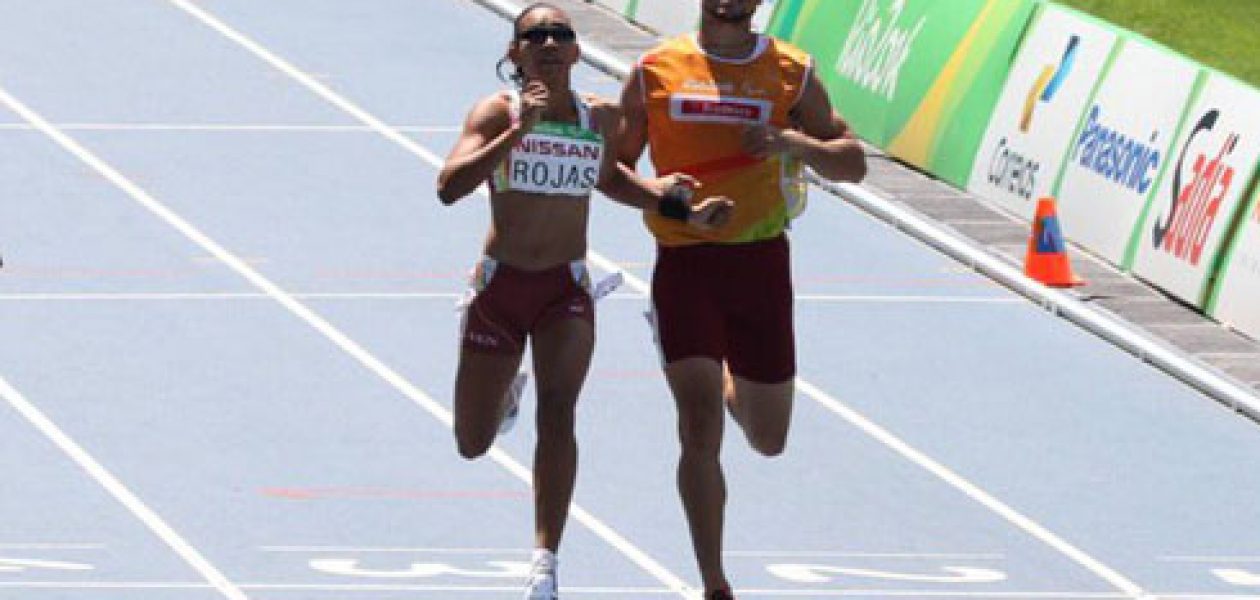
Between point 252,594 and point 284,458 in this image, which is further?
point 284,458

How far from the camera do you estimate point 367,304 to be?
21.1 meters

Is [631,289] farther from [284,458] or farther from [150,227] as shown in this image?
[284,458]

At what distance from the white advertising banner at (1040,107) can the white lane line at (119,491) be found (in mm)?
7348

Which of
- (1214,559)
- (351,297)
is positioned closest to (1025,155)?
(351,297)

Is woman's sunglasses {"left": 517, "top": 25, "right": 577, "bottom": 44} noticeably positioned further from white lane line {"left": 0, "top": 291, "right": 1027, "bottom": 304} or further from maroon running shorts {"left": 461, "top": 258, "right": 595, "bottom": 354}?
white lane line {"left": 0, "top": 291, "right": 1027, "bottom": 304}

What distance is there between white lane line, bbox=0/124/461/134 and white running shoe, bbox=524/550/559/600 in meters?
12.9

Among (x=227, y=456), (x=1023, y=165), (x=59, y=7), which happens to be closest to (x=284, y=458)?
(x=227, y=456)

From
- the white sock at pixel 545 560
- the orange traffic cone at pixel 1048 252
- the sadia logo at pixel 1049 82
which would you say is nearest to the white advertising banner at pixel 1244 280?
the orange traffic cone at pixel 1048 252

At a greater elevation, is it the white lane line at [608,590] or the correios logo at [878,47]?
the correios logo at [878,47]

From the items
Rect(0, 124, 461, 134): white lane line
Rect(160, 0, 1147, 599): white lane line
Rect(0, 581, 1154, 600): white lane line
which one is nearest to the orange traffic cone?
Rect(160, 0, 1147, 599): white lane line

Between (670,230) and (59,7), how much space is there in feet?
57.3

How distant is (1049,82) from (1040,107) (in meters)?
0.16

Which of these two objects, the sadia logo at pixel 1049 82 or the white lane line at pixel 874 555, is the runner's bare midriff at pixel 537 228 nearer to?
the white lane line at pixel 874 555

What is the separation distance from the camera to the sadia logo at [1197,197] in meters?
21.0
